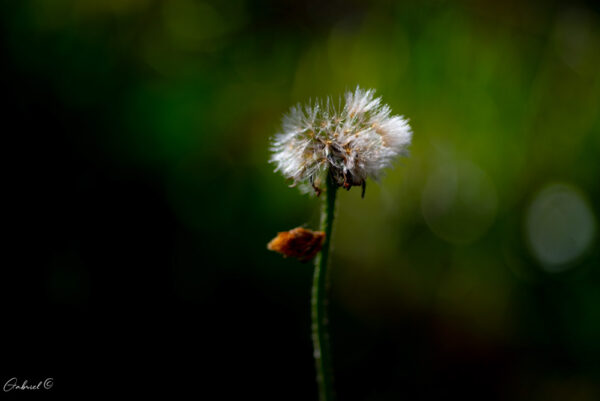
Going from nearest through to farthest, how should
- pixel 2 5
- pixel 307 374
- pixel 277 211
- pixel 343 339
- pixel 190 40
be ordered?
pixel 307 374 < pixel 343 339 < pixel 277 211 < pixel 2 5 < pixel 190 40

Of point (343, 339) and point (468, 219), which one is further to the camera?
point (468, 219)

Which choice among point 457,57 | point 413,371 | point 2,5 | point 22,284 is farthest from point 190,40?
point 413,371

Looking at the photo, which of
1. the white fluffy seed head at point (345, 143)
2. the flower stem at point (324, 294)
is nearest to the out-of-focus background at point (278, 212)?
the flower stem at point (324, 294)

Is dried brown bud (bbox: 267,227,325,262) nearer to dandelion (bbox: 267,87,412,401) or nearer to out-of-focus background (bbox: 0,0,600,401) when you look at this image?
dandelion (bbox: 267,87,412,401)

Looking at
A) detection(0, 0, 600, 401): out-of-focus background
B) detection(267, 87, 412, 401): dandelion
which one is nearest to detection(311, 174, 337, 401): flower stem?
detection(267, 87, 412, 401): dandelion

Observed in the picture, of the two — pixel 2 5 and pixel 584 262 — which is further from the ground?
pixel 2 5

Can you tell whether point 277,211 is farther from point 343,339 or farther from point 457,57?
point 457,57
